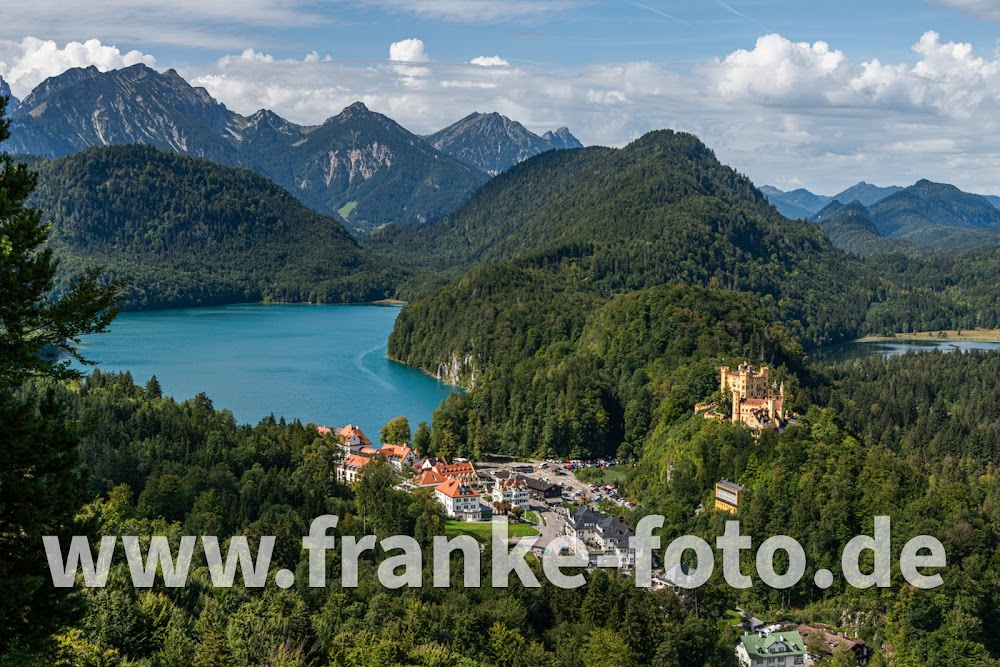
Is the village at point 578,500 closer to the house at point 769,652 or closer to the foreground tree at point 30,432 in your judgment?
the house at point 769,652

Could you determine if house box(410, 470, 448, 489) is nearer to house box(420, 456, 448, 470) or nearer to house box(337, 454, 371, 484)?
house box(420, 456, 448, 470)

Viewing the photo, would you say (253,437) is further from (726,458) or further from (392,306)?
(392,306)

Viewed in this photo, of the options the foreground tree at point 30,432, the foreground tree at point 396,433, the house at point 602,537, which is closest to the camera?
the foreground tree at point 30,432

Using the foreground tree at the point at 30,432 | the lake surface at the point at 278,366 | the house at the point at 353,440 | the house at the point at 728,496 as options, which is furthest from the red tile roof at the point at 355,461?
the foreground tree at the point at 30,432

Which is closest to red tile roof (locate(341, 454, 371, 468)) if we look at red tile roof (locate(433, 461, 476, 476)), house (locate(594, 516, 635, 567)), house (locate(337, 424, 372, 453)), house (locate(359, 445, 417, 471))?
house (locate(359, 445, 417, 471))

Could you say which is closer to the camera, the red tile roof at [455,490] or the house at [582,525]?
the house at [582,525]

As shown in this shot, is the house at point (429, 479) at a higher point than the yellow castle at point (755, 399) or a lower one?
lower

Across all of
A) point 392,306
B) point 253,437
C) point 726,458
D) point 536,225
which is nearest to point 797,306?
point 536,225
